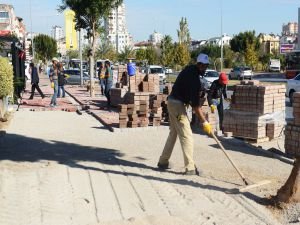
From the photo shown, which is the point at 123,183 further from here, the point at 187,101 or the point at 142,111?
the point at 142,111

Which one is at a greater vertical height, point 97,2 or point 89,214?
point 97,2

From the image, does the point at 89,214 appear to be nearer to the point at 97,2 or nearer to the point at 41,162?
the point at 41,162

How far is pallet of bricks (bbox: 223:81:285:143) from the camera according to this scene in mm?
10742

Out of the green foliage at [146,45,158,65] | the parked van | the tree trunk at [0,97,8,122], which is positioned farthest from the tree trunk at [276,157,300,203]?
the parked van

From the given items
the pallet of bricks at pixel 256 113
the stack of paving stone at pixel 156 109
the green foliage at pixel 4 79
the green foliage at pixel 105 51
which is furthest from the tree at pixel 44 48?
the pallet of bricks at pixel 256 113

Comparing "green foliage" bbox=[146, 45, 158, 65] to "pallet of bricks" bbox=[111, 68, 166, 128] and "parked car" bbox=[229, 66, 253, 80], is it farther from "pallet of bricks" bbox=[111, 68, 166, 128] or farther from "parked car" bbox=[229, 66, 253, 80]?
"pallet of bricks" bbox=[111, 68, 166, 128]

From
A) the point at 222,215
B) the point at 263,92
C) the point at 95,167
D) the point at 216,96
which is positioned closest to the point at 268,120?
the point at 263,92

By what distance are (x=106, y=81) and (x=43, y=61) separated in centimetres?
7081

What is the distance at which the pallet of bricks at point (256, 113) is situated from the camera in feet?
35.2

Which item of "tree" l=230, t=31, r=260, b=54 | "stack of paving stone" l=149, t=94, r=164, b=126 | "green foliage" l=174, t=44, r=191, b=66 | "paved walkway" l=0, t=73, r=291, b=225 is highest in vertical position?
"tree" l=230, t=31, r=260, b=54

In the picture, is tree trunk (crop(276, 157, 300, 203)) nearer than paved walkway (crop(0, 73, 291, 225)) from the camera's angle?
No

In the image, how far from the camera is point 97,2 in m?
23.2

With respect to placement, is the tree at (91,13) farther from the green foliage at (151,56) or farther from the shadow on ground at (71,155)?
the green foliage at (151,56)

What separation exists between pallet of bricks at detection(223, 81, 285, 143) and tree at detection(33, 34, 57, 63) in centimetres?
7796
